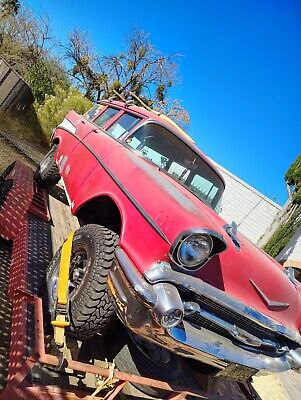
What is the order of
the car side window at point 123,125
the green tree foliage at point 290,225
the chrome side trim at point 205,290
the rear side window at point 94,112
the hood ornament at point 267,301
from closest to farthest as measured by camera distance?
the chrome side trim at point 205,290
the hood ornament at point 267,301
the car side window at point 123,125
the rear side window at point 94,112
the green tree foliage at point 290,225

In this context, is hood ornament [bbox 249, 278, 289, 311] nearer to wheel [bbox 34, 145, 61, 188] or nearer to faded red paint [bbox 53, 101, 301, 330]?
faded red paint [bbox 53, 101, 301, 330]

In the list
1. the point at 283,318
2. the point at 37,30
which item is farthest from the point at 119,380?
the point at 37,30

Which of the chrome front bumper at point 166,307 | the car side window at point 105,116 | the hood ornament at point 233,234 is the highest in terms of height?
the car side window at point 105,116

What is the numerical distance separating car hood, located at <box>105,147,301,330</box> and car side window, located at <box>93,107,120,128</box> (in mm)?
1600

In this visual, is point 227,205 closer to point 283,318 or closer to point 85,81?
point 283,318

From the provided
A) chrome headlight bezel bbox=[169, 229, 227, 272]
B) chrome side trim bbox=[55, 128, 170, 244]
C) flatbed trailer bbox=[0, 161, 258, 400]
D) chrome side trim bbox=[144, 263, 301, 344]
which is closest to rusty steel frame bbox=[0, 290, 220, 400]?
flatbed trailer bbox=[0, 161, 258, 400]

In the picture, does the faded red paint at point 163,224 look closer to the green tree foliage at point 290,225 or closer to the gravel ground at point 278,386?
the gravel ground at point 278,386

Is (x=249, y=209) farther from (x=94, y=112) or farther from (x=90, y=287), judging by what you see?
(x=90, y=287)

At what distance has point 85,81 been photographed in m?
26.3

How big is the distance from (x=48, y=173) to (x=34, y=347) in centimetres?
331

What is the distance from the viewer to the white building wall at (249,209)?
47.1 feet

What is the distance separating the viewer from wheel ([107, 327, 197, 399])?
2.57 meters

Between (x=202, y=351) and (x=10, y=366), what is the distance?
3.21 ft

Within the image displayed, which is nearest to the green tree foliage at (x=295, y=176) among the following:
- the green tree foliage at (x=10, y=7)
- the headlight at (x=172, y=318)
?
the headlight at (x=172, y=318)
